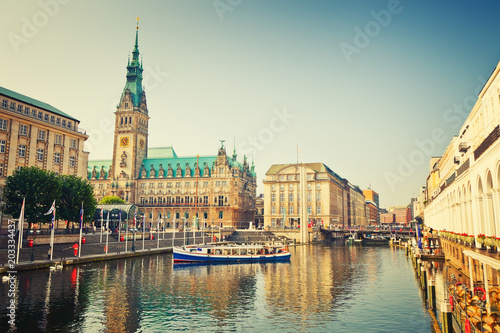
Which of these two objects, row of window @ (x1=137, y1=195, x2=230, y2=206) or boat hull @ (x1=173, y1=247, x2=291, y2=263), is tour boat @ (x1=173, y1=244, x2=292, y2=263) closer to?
boat hull @ (x1=173, y1=247, x2=291, y2=263)

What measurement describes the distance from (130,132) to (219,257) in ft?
366

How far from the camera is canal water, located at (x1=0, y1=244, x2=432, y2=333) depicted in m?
31.0

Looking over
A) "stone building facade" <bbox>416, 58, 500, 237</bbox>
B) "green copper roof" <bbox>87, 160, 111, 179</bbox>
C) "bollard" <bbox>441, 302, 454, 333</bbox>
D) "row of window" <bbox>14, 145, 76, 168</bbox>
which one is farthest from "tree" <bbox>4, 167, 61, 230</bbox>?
"green copper roof" <bbox>87, 160, 111, 179</bbox>

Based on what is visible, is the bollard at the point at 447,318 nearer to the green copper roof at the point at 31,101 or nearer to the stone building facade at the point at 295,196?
the green copper roof at the point at 31,101

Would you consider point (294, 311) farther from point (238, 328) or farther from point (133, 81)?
point (133, 81)

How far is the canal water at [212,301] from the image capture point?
31016 millimetres

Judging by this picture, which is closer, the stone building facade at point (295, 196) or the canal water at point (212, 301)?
the canal water at point (212, 301)

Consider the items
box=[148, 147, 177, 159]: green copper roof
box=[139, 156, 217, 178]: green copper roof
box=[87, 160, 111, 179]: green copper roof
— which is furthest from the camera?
box=[148, 147, 177, 159]: green copper roof

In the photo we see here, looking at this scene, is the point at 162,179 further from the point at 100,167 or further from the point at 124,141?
the point at 100,167

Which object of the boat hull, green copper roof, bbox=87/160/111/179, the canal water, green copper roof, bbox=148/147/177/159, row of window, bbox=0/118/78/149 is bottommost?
the canal water

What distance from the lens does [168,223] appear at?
17338cm

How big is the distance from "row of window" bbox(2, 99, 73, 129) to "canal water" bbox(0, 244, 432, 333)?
50.2 m

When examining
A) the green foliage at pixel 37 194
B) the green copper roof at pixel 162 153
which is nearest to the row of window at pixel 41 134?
the green foliage at pixel 37 194

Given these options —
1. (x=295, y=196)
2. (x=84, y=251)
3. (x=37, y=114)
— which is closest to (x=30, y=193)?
(x=84, y=251)
